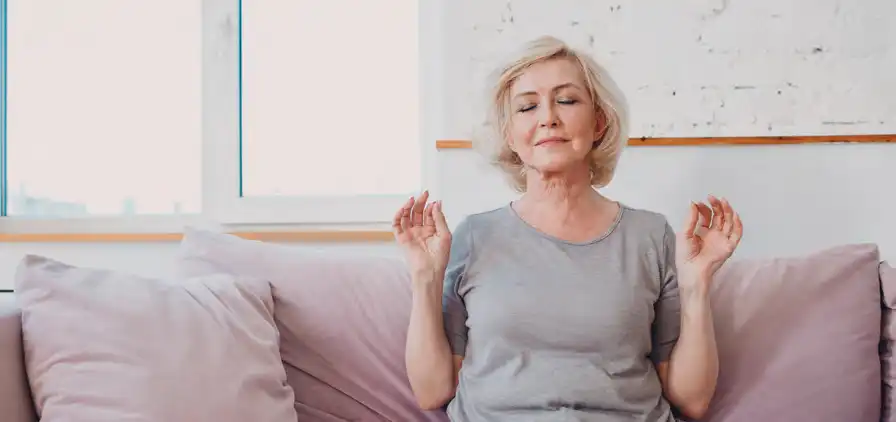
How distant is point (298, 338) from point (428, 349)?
260mm

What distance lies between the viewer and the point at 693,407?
137 cm

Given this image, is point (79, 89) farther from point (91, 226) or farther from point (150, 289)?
point (150, 289)

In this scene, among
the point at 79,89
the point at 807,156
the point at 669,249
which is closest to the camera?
the point at 669,249

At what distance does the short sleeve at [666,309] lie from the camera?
1.39 metres

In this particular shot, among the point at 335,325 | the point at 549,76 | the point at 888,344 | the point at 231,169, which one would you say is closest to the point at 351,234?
the point at 231,169

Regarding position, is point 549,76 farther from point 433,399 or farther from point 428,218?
point 433,399

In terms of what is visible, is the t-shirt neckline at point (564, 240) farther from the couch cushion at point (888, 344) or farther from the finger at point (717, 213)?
the couch cushion at point (888, 344)

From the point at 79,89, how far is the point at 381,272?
1.43 metres

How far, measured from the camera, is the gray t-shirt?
1291mm

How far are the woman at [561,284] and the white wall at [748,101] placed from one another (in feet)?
1.50

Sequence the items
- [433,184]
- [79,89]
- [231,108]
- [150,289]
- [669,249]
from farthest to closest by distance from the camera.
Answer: [79,89] → [231,108] → [433,184] → [669,249] → [150,289]

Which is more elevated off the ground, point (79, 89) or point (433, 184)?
point (79, 89)

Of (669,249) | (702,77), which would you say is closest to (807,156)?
(702,77)

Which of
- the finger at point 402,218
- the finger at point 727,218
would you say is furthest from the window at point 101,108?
the finger at point 727,218
